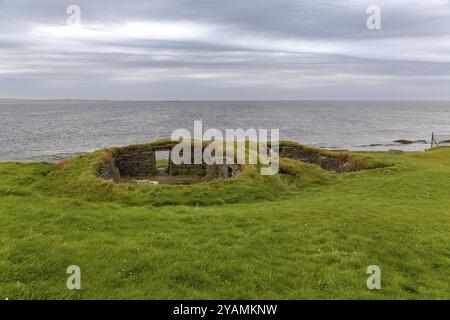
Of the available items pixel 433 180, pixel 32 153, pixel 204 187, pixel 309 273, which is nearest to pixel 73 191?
pixel 204 187

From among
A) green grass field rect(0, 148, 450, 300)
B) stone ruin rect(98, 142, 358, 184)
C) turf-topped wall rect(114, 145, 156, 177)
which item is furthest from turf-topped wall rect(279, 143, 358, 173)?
turf-topped wall rect(114, 145, 156, 177)

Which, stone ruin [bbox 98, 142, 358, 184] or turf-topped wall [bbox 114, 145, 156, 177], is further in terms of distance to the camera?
turf-topped wall [bbox 114, 145, 156, 177]

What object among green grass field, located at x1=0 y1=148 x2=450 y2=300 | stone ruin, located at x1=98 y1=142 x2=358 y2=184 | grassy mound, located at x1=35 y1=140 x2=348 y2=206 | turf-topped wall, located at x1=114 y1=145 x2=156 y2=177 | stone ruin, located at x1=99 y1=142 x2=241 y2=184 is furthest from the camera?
turf-topped wall, located at x1=114 y1=145 x2=156 y2=177

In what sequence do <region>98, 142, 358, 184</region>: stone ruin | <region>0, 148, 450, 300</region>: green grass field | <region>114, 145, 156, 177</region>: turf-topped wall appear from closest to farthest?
1. <region>0, 148, 450, 300</region>: green grass field
2. <region>98, 142, 358, 184</region>: stone ruin
3. <region>114, 145, 156, 177</region>: turf-topped wall

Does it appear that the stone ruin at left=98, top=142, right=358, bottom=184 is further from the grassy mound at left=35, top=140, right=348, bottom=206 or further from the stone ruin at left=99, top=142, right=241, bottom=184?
the grassy mound at left=35, top=140, right=348, bottom=206

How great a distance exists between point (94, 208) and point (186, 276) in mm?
8752

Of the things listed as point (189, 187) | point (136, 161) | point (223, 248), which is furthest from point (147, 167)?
point (223, 248)

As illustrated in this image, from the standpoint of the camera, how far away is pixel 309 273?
10281mm

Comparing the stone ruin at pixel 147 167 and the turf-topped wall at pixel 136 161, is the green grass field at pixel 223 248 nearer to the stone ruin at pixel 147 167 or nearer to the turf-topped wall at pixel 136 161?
the stone ruin at pixel 147 167

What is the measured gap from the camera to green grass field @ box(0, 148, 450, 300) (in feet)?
29.6

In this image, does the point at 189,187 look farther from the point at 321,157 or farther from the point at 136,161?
the point at 321,157

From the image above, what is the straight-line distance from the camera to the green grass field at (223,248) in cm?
902

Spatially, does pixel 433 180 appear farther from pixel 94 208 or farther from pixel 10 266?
pixel 10 266

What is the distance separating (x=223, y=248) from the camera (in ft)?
38.3
